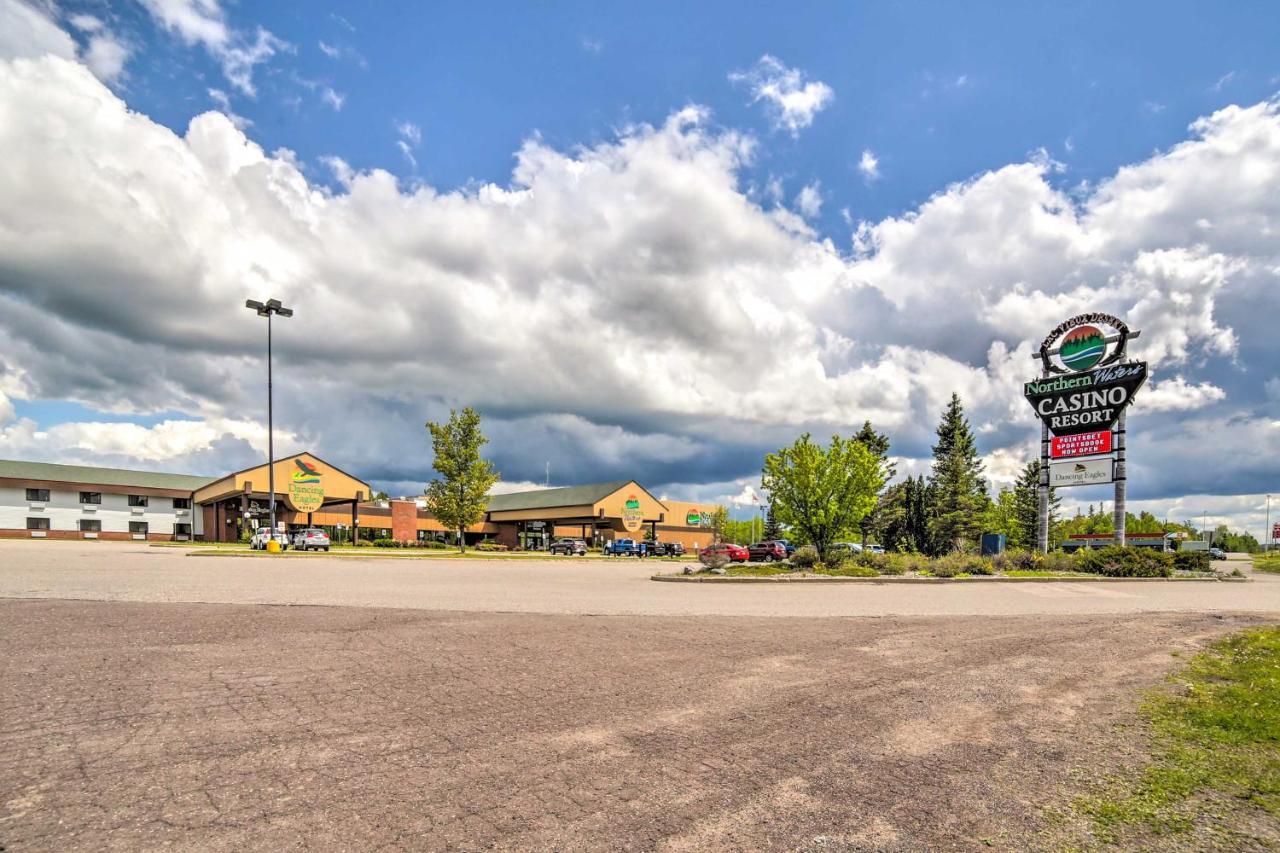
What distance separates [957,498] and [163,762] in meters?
68.1

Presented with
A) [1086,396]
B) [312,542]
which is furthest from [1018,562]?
[312,542]

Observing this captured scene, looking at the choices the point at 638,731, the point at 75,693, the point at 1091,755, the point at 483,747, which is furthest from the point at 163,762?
the point at 1091,755

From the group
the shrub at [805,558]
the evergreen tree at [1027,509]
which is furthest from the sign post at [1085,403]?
the evergreen tree at [1027,509]

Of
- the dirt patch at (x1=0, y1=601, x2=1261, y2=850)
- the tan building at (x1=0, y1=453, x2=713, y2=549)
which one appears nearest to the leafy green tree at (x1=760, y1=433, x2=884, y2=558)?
the dirt patch at (x1=0, y1=601, x2=1261, y2=850)

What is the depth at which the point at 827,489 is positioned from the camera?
31469mm

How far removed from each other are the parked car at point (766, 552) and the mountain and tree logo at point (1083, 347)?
62.4ft

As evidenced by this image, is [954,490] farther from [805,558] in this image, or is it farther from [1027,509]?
[805,558]

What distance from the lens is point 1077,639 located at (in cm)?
1115

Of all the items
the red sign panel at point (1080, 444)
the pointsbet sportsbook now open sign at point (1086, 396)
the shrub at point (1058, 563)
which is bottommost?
the shrub at point (1058, 563)

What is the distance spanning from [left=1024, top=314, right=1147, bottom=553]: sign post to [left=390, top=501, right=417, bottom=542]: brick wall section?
62173 millimetres

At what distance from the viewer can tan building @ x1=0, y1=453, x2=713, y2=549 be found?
206ft

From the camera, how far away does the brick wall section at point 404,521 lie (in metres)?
77.1

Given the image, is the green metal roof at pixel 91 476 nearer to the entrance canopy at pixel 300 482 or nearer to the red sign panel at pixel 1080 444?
the entrance canopy at pixel 300 482

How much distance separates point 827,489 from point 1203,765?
26880mm
